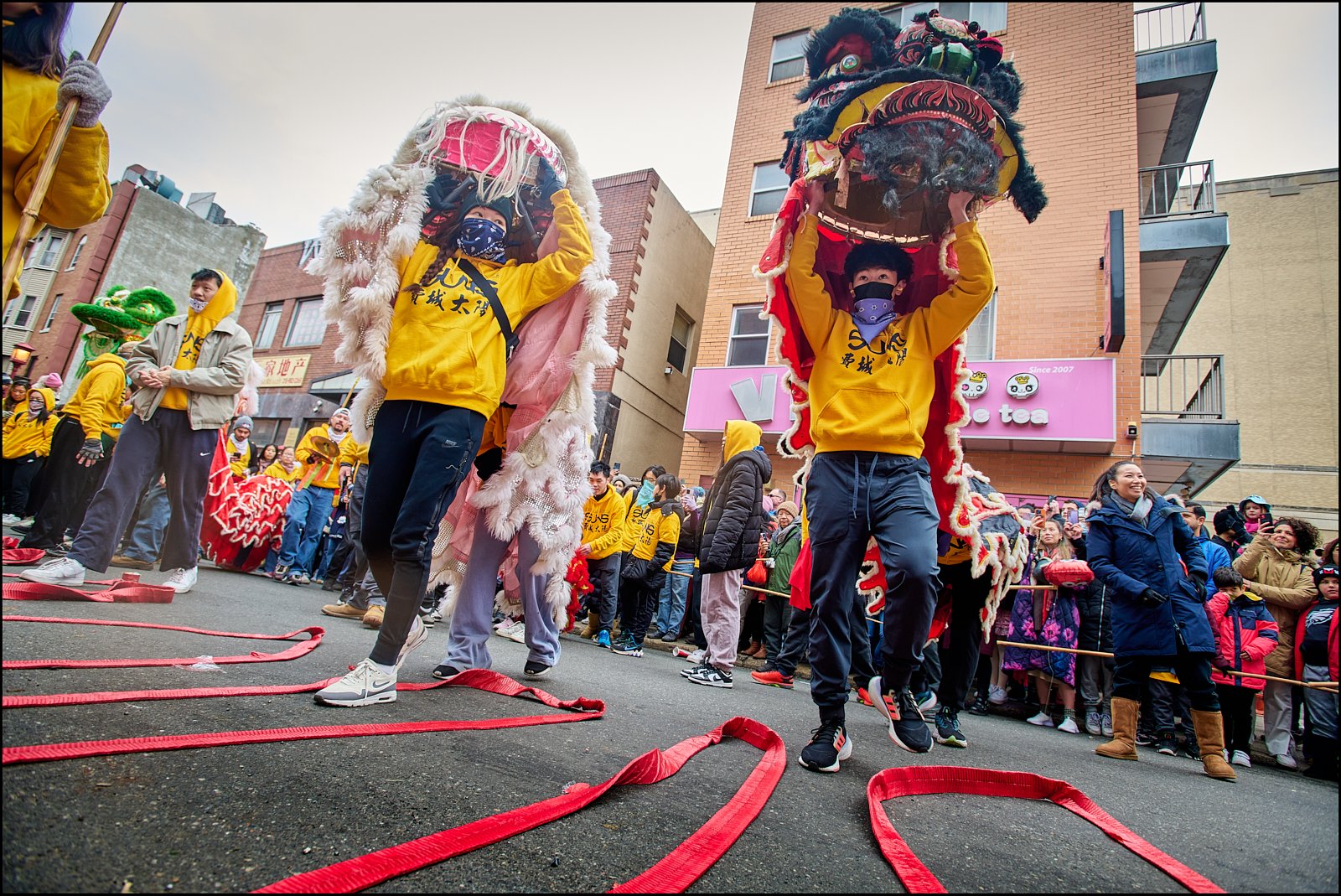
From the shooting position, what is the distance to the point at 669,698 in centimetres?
414

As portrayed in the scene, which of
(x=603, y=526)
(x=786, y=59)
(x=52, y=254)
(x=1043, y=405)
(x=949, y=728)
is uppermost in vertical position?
(x=786, y=59)

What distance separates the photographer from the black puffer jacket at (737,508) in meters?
5.82

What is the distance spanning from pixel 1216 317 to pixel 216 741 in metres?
20.3

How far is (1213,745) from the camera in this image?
428 centimetres

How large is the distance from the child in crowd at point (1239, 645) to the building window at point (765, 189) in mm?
11749

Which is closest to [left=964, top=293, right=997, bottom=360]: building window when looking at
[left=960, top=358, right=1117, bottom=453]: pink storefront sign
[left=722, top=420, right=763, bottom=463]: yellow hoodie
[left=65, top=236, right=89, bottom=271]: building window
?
[left=960, top=358, right=1117, bottom=453]: pink storefront sign

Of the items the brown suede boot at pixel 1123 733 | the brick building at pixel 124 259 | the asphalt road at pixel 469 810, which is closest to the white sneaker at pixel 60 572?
the asphalt road at pixel 469 810

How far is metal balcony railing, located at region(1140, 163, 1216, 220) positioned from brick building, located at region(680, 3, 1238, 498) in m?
0.04

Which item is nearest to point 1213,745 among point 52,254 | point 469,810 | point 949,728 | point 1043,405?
point 949,728

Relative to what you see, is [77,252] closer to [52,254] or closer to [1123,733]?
[52,254]

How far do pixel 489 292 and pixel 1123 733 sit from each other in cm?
482

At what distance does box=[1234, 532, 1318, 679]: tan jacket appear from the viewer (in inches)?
225

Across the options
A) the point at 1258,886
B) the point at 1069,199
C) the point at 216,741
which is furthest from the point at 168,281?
the point at 1258,886

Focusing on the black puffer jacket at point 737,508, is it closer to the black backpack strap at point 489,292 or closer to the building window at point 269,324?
the black backpack strap at point 489,292
